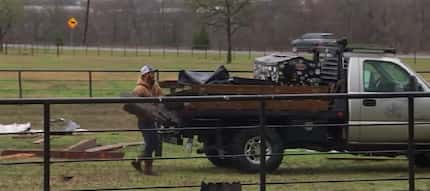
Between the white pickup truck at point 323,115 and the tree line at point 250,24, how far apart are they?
54.5 metres

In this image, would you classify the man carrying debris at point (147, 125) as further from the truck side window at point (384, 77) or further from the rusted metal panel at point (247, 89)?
the truck side window at point (384, 77)

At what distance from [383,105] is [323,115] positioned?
87 centimetres

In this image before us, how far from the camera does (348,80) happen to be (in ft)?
38.8

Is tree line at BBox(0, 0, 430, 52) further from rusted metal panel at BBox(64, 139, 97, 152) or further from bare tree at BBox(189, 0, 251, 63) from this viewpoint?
rusted metal panel at BBox(64, 139, 97, 152)

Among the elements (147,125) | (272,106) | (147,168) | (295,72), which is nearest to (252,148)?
(272,106)

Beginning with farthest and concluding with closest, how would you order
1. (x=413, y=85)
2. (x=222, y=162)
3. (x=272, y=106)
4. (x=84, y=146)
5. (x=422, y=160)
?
(x=84, y=146) → (x=422, y=160) → (x=222, y=162) → (x=413, y=85) → (x=272, y=106)

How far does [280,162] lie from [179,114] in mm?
1552

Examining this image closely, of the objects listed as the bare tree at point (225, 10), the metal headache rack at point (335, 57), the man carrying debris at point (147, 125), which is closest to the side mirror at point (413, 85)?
the metal headache rack at point (335, 57)

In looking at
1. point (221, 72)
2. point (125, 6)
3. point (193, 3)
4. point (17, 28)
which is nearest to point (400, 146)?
point (221, 72)

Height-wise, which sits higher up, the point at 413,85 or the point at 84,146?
the point at 413,85

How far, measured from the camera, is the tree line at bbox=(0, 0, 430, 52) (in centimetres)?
8825

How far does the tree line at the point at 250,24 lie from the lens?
88.2 metres

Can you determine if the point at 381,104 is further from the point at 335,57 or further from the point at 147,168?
the point at 147,168

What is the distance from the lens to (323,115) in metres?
11.5
